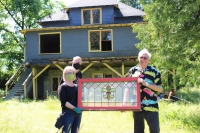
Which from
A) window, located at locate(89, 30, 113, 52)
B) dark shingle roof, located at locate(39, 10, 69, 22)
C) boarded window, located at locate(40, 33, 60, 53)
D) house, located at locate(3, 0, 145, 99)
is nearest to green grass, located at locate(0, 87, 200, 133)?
house, located at locate(3, 0, 145, 99)

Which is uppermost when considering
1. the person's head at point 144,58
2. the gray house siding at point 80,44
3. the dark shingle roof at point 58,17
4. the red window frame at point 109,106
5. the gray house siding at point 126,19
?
the dark shingle roof at point 58,17

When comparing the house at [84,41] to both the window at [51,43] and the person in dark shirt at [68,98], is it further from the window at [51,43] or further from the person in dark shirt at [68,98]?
the person in dark shirt at [68,98]

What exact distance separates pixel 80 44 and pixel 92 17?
225 cm

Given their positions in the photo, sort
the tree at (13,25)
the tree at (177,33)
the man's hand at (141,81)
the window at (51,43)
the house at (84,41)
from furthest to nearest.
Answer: the tree at (13,25) → the window at (51,43) → the house at (84,41) → the tree at (177,33) → the man's hand at (141,81)

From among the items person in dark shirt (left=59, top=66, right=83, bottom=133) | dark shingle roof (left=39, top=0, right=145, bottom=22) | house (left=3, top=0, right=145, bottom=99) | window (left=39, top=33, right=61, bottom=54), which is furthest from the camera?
window (left=39, top=33, right=61, bottom=54)

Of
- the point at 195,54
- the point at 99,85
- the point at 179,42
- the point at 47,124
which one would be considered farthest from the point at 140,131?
the point at 195,54

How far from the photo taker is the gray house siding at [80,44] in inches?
658

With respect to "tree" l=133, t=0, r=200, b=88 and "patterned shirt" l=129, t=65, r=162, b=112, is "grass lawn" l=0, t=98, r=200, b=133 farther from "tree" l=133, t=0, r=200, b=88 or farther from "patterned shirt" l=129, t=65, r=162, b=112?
"patterned shirt" l=129, t=65, r=162, b=112

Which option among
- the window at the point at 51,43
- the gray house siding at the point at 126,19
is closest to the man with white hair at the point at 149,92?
the gray house siding at the point at 126,19

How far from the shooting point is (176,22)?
7715 mm

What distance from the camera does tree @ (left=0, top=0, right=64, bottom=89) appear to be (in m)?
25.5

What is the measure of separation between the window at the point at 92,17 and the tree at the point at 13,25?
9.31 m

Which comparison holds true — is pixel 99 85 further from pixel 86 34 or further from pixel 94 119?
pixel 86 34

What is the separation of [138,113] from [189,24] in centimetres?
501
